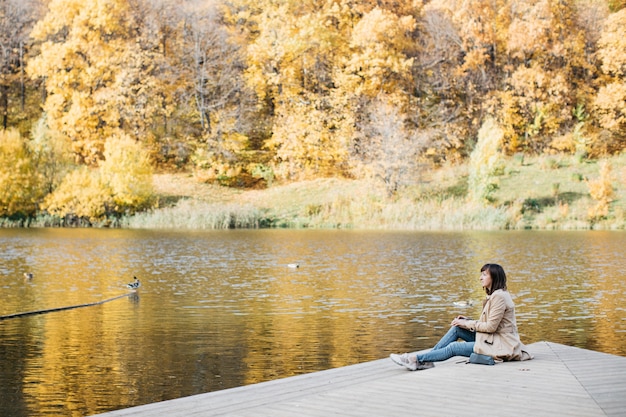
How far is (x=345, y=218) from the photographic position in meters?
42.8

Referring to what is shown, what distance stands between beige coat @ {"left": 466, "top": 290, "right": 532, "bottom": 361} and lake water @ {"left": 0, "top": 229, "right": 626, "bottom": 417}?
2.37 m

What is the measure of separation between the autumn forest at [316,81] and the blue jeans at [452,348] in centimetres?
3727

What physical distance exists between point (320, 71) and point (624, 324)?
4089 centimetres

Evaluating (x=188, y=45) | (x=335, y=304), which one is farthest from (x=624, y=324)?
(x=188, y=45)

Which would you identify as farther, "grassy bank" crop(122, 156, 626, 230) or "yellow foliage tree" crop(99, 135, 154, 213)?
"yellow foliage tree" crop(99, 135, 154, 213)

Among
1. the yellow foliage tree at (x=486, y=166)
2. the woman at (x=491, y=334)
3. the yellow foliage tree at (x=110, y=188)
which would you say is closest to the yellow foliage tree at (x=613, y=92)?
the yellow foliage tree at (x=486, y=166)

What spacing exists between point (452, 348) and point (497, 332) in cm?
54

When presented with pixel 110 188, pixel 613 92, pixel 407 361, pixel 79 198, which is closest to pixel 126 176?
pixel 110 188

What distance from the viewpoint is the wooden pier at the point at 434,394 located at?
7.28m

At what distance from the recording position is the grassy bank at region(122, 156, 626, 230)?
40031 millimetres

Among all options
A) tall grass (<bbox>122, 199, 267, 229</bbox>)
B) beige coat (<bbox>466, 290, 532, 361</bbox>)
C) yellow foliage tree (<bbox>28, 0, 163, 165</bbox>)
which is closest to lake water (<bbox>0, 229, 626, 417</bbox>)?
beige coat (<bbox>466, 290, 532, 361</bbox>)

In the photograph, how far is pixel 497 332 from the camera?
30.7 feet

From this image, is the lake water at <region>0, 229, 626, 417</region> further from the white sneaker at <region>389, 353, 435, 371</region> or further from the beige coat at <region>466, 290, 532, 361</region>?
the beige coat at <region>466, 290, 532, 361</region>

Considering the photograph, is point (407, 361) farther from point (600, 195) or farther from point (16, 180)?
point (16, 180)
